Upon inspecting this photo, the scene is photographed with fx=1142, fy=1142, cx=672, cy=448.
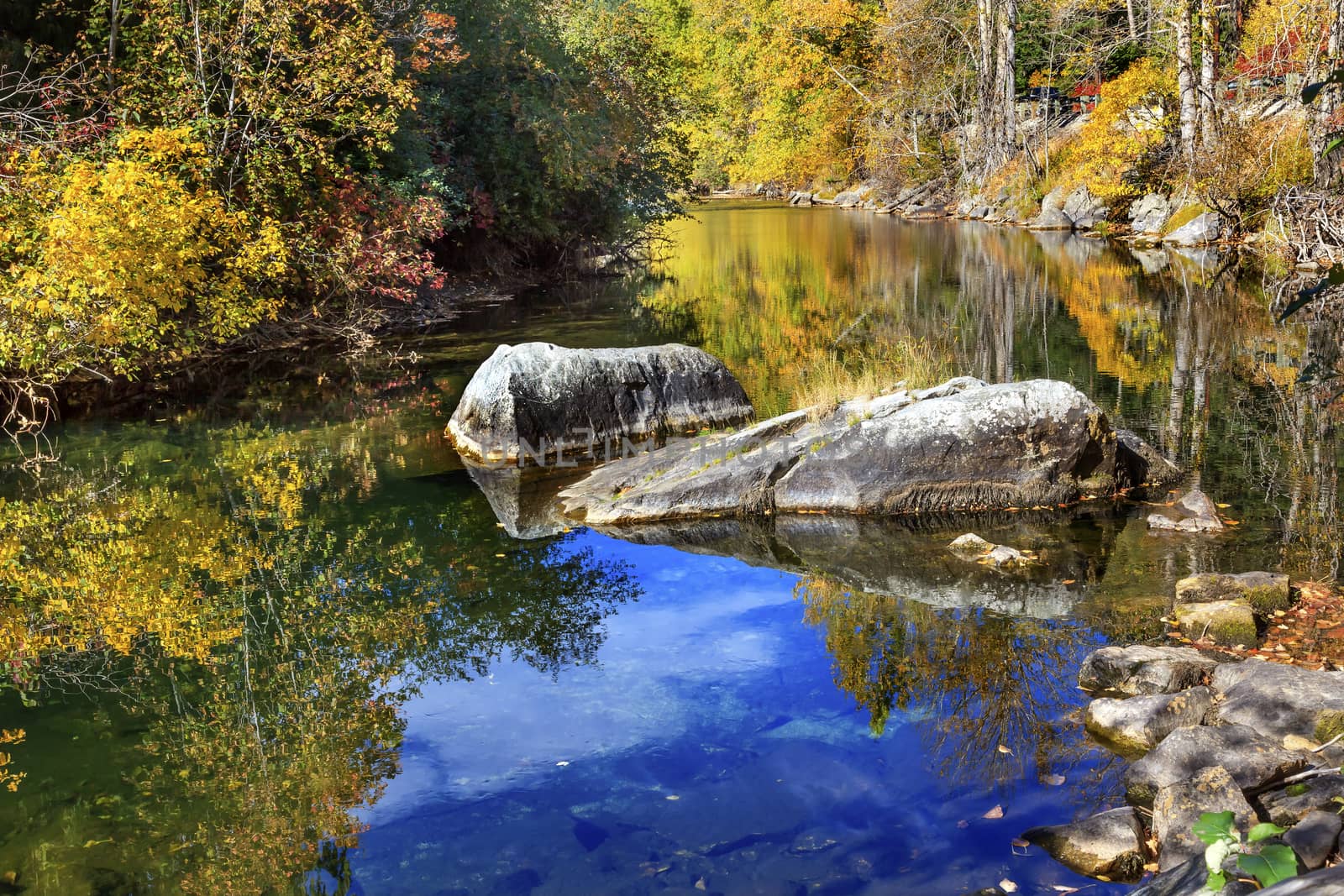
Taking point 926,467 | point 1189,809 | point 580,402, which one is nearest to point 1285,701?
point 1189,809

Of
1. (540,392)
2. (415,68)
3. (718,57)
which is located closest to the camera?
(540,392)

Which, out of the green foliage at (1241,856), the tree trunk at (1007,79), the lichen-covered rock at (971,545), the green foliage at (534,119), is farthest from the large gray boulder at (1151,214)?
the green foliage at (1241,856)

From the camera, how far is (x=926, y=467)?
10.6 meters

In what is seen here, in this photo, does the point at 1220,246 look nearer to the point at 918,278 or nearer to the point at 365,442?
the point at 918,278

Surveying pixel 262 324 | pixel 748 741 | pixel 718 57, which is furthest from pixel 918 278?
pixel 718 57

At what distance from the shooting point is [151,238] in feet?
46.8

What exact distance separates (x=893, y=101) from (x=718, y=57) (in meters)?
14.6

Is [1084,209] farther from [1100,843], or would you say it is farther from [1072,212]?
[1100,843]

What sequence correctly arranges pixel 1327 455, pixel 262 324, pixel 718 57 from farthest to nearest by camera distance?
1. pixel 718 57
2. pixel 262 324
3. pixel 1327 455

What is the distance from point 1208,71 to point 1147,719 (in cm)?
2446

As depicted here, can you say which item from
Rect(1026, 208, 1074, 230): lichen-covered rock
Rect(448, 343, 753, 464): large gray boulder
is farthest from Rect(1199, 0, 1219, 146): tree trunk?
Rect(448, 343, 753, 464): large gray boulder

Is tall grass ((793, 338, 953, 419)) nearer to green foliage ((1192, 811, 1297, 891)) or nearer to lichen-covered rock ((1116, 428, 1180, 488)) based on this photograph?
lichen-covered rock ((1116, 428, 1180, 488))

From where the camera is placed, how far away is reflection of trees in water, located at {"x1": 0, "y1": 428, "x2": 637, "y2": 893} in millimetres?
5922

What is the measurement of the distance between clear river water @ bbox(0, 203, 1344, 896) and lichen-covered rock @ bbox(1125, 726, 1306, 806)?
176mm
